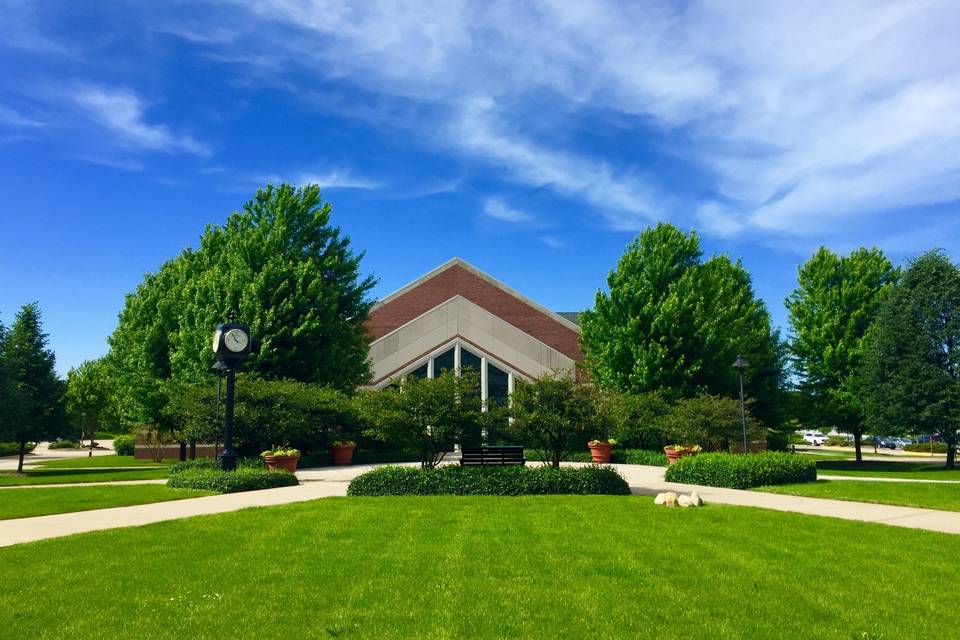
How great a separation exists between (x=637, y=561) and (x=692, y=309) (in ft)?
83.8

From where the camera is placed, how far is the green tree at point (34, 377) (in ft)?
94.9

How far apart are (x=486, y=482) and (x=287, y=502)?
4699 mm

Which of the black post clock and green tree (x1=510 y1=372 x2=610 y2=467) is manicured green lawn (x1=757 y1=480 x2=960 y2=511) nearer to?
green tree (x1=510 y1=372 x2=610 y2=467)

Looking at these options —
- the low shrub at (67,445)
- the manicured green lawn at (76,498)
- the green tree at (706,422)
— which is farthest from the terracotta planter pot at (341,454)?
the low shrub at (67,445)

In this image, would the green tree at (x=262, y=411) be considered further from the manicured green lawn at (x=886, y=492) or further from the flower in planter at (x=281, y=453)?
the manicured green lawn at (x=886, y=492)

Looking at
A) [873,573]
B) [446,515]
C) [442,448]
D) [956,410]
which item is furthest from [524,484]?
[956,410]

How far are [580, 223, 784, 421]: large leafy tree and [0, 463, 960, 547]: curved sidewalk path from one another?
A: 13913mm

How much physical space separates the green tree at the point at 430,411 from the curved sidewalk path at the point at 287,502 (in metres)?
2.20

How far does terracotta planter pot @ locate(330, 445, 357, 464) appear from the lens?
2770 centimetres

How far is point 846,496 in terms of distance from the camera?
1570 centimetres

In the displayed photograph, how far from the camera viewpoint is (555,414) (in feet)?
56.3

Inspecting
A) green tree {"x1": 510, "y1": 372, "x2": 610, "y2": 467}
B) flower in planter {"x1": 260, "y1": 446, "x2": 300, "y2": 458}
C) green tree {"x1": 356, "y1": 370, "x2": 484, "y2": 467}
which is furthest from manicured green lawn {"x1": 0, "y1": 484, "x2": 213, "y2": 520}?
green tree {"x1": 510, "y1": 372, "x2": 610, "y2": 467}

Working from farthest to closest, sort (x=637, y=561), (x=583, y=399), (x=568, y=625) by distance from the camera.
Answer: (x=583, y=399), (x=637, y=561), (x=568, y=625)

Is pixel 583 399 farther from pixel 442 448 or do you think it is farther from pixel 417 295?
pixel 417 295
